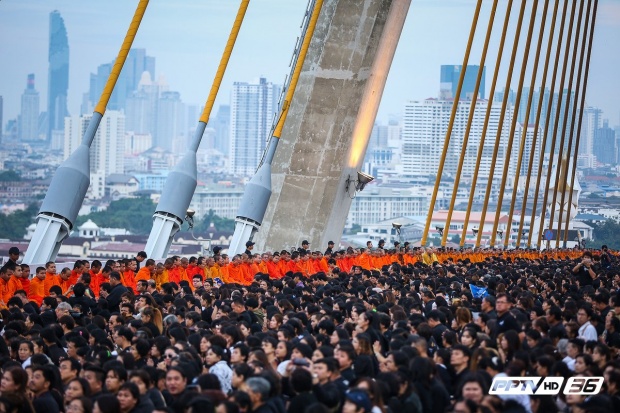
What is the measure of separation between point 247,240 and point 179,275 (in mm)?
7661

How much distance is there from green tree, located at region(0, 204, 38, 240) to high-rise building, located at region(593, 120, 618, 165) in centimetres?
10228

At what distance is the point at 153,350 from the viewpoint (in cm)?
1145

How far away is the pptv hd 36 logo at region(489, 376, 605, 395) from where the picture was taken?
30.7ft

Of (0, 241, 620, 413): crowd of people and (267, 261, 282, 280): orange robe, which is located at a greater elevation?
(267, 261, 282, 280): orange robe

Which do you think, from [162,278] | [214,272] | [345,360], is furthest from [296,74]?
[345,360]

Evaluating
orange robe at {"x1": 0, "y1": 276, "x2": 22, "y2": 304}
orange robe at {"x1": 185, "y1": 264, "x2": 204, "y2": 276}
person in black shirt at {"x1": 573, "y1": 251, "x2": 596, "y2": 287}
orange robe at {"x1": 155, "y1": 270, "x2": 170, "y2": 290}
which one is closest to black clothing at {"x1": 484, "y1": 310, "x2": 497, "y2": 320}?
orange robe at {"x1": 0, "y1": 276, "x2": 22, "y2": 304}

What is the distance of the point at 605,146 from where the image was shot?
187 m

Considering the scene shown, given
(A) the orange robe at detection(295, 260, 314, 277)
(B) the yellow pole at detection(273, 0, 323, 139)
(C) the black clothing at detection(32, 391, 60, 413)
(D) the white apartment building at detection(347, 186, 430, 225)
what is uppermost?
(D) the white apartment building at detection(347, 186, 430, 225)

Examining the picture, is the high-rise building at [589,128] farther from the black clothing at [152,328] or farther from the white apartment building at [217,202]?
the black clothing at [152,328]

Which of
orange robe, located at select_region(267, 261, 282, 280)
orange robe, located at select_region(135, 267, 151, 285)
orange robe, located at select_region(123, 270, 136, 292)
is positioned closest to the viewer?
orange robe, located at select_region(123, 270, 136, 292)

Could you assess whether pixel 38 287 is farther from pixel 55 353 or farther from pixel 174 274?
pixel 55 353

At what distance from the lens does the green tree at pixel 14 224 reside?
102 meters

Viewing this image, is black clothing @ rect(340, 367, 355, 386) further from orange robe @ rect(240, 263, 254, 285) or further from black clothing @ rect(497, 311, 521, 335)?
orange robe @ rect(240, 263, 254, 285)

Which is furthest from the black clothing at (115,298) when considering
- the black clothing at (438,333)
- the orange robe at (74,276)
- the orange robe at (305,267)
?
the orange robe at (305,267)
